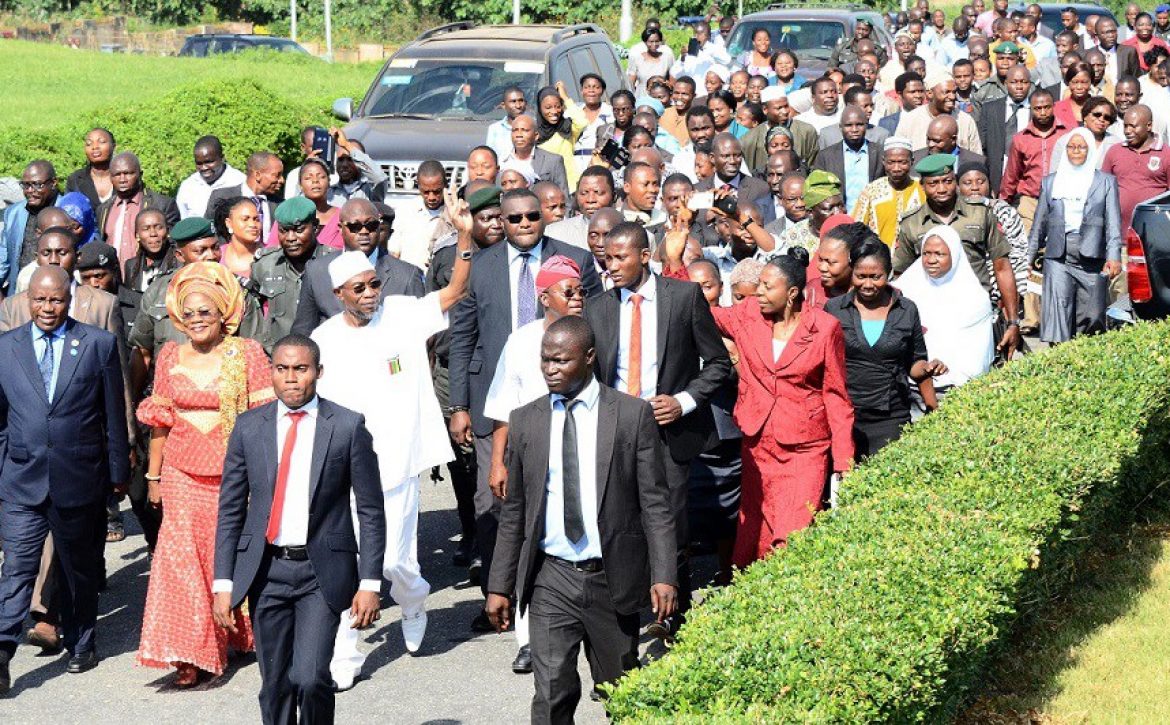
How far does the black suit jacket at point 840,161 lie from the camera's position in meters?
15.2

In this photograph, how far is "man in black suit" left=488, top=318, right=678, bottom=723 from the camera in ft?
23.1

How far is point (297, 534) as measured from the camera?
282 inches

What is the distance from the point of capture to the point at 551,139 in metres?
15.6

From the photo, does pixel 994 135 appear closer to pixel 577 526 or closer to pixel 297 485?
pixel 577 526

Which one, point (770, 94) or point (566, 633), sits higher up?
point (770, 94)

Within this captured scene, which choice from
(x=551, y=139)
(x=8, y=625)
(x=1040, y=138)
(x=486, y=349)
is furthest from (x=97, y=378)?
(x=1040, y=138)

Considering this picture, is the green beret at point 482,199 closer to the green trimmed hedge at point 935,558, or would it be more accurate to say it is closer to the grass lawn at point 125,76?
the green trimmed hedge at point 935,558

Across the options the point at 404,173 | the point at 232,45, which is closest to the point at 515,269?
the point at 404,173

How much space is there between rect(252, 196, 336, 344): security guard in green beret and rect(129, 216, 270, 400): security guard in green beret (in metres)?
0.08

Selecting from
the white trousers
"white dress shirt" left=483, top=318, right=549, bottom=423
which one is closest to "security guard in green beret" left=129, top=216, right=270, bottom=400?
the white trousers

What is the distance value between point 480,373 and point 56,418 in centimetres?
215

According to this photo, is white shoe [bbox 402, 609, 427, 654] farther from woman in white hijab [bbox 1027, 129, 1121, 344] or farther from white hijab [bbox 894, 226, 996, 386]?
woman in white hijab [bbox 1027, 129, 1121, 344]

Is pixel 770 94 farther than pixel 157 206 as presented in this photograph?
Yes

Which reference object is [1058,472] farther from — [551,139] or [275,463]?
[551,139]
